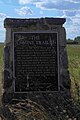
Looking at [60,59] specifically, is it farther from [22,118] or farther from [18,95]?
[22,118]

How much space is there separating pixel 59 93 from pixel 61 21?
156 centimetres

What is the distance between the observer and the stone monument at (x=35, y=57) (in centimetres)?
986

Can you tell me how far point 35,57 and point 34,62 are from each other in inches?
4.3

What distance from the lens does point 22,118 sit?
7.51 metres

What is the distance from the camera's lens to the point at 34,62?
9.84 m

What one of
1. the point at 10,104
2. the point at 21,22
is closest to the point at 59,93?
the point at 10,104

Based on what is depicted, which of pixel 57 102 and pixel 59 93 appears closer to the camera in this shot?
pixel 57 102

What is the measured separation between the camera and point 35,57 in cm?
984

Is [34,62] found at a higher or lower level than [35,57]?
lower

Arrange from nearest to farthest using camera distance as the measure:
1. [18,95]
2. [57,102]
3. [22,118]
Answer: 1. [22,118]
2. [57,102]
3. [18,95]

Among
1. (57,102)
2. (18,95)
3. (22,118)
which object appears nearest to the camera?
(22,118)

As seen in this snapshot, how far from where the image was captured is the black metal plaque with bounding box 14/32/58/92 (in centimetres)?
985

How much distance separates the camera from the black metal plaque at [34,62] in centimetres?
985

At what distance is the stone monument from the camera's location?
9.86 metres
